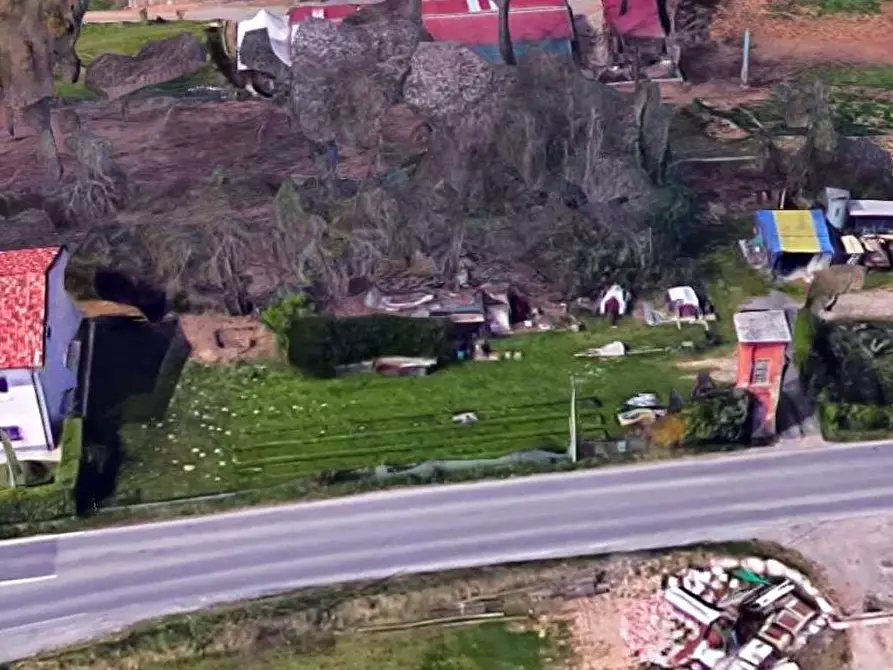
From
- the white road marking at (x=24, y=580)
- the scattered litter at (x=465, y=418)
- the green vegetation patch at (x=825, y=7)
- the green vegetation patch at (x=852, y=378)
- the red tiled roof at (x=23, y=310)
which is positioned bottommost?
the white road marking at (x=24, y=580)

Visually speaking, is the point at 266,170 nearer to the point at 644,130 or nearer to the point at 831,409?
the point at 644,130

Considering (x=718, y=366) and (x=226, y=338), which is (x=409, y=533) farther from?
(x=718, y=366)

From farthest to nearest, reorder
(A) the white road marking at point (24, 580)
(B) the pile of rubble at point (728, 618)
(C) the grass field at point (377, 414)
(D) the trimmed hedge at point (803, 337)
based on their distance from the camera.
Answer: (D) the trimmed hedge at point (803, 337) < (C) the grass field at point (377, 414) < (A) the white road marking at point (24, 580) < (B) the pile of rubble at point (728, 618)

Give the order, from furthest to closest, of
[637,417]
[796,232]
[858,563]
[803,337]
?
1. [796,232]
2. [803,337]
3. [637,417]
4. [858,563]

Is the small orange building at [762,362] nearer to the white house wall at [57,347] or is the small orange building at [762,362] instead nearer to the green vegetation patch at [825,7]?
the white house wall at [57,347]

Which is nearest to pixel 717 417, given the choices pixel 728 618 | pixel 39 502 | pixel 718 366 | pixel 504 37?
pixel 718 366

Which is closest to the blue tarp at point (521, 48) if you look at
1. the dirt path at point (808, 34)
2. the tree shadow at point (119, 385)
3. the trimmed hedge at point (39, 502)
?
the dirt path at point (808, 34)

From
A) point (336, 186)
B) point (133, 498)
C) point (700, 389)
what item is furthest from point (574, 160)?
point (133, 498)

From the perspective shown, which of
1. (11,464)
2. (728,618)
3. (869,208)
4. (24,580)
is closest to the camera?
(728,618)
